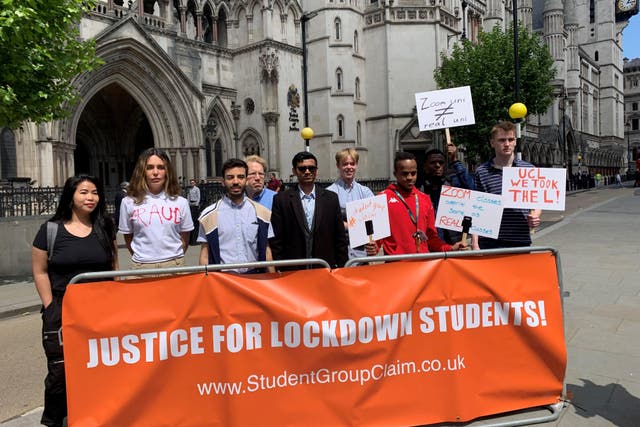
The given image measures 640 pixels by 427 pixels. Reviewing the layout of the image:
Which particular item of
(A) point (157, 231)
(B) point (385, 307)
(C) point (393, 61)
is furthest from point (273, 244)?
(C) point (393, 61)

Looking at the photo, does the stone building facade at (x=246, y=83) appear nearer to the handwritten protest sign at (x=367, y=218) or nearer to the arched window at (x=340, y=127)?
the arched window at (x=340, y=127)

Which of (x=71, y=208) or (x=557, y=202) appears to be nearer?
(x=71, y=208)

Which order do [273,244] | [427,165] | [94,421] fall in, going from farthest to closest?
[427,165] → [273,244] → [94,421]

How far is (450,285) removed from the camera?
3.37m

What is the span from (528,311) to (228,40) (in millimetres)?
28360

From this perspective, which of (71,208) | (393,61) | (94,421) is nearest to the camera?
(94,421)

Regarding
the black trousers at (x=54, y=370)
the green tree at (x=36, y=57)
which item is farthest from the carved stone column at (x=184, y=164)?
the black trousers at (x=54, y=370)

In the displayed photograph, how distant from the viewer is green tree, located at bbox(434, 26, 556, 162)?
22156 mm

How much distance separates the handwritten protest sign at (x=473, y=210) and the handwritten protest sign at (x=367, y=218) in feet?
1.98

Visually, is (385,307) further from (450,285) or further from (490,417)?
(490,417)

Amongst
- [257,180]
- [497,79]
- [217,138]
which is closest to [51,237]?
[257,180]

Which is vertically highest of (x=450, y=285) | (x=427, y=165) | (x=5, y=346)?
(x=427, y=165)

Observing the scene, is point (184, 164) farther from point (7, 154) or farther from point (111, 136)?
point (7, 154)

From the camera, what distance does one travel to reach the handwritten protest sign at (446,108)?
21.2ft
